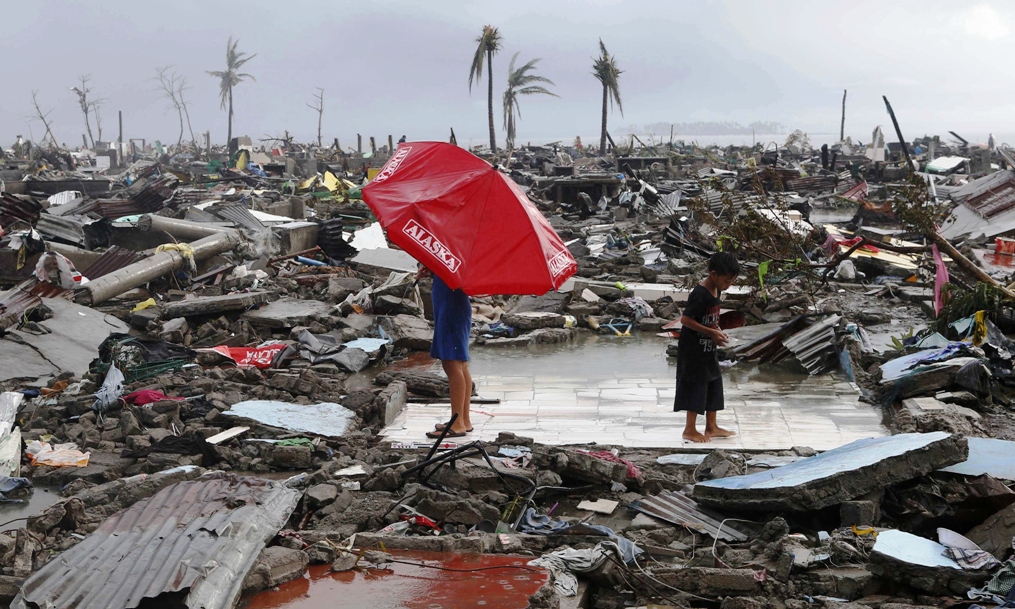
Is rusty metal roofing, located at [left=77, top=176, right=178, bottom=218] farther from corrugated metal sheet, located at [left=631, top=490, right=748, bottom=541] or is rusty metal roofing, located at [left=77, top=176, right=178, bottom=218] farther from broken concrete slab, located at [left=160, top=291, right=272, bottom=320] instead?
corrugated metal sheet, located at [left=631, top=490, right=748, bottom=541]

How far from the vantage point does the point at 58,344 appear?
938 centimetres

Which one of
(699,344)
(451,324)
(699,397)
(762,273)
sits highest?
(451,324)

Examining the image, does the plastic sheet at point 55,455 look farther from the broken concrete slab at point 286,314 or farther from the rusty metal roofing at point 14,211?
the rusty metal roofing at point 14,211

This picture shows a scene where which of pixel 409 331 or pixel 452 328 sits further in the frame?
pixel 409 331

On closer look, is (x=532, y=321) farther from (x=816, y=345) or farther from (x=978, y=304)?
(x=978, y=304)

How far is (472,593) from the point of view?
12.5 feet

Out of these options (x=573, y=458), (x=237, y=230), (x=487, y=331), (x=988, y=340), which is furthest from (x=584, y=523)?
(x=237, y=230)

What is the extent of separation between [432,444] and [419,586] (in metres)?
2.26

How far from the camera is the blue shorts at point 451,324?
607 centimetres

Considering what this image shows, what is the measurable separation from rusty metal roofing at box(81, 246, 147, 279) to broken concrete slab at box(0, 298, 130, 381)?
2.46 meters

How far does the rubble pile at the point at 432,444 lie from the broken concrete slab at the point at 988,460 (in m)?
0.02

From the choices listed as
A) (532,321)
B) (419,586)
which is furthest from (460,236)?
(532,321)

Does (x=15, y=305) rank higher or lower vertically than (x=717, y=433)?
higher

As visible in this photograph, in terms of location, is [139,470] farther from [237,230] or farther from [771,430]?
[237,230]
